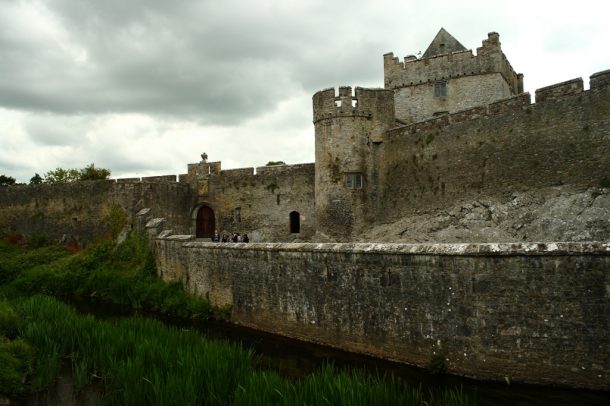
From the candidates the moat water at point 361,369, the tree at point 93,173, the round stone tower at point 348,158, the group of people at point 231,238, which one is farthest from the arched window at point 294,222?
the tree at point 93,173

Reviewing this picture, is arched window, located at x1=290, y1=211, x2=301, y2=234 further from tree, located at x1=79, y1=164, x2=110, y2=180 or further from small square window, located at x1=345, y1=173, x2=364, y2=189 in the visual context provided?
tree, located at x1=79, y1=164, x2=110, y2=180

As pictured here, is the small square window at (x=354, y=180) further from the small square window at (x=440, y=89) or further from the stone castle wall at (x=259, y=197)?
the small square window at (x=440, y=89)

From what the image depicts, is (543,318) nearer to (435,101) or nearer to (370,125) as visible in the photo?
(370,125)

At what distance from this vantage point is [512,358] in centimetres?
802

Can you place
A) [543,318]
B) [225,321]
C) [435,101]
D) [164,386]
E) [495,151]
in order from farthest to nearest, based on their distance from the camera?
1. [435,101]
2. [495,151]
3. [225,321]
4. [543,318]
5. [164,386]

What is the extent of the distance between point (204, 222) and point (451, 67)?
15.1m

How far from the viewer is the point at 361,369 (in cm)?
917

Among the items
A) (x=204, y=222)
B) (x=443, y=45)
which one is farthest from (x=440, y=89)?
(x=204, y=222)

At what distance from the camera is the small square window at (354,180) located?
64.1 ft

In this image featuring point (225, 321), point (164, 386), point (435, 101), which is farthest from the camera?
point (435, 101)

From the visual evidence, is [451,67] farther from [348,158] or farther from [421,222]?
[421,222]

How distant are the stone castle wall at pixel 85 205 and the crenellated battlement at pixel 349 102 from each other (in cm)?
975

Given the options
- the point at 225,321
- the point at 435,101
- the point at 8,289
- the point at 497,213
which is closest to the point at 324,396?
the point at 225,321

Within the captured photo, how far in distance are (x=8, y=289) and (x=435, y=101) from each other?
20.8 meters
